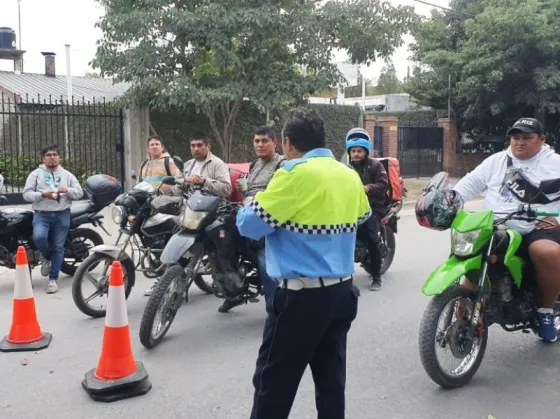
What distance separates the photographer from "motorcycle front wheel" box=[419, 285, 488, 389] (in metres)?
3.86

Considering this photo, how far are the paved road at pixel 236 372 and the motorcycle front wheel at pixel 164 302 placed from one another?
0.43ft

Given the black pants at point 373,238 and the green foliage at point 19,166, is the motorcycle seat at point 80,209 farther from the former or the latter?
the green foliage at point 19,166

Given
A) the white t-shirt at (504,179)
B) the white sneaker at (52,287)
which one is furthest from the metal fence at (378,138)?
the white t-shirt at (504,179)

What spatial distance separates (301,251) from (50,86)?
25.2 meters

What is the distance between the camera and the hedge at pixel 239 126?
577 inches

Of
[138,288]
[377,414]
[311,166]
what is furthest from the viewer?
[138,288]

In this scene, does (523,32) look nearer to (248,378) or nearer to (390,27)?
(390,27)

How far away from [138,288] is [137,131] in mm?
7610

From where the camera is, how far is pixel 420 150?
22203mm

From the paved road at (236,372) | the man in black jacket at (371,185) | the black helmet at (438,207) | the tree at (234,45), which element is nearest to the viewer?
the paved road at (236,372)

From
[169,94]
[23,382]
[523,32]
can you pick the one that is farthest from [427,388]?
[523,32]

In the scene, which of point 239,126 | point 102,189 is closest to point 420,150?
point 239,126

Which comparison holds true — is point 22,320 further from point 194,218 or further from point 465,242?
point 465,242

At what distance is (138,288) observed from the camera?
22.4ft
